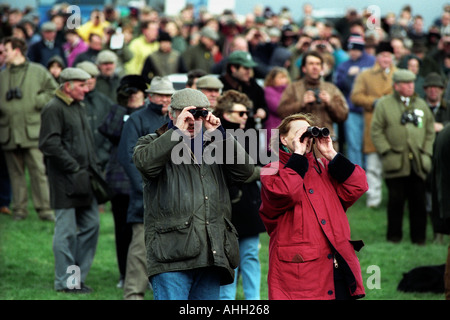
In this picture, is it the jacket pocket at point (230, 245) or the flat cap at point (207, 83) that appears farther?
the flat cap at point (207, 83)

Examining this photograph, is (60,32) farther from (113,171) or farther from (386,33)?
(113,171)

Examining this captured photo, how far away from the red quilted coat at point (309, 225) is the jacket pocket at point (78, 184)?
147 inches

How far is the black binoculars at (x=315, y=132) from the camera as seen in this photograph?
5934mm

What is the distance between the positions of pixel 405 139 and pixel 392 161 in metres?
0.36

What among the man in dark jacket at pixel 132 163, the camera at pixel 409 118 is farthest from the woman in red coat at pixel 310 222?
the camera at pixel 409 118

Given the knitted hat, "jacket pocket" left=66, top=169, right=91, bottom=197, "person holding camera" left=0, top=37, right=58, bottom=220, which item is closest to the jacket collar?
"jacket pocket" left=66, top=169, right=91, bottom=197

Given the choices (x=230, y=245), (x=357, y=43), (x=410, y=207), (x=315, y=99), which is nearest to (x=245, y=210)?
(x=230, y=245)

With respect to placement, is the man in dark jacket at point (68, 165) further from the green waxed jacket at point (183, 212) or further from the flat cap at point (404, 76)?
the flat cap at point (404, 76)

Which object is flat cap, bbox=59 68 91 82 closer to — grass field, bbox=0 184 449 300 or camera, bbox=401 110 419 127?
grass field, bbox=0 184 449 300

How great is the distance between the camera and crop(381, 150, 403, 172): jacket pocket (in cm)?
1224

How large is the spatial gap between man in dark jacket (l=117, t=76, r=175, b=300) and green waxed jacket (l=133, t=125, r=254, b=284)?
2.36m

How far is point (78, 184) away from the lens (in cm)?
939

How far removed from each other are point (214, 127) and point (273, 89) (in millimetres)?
6780

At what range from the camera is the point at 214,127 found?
6.09 m
